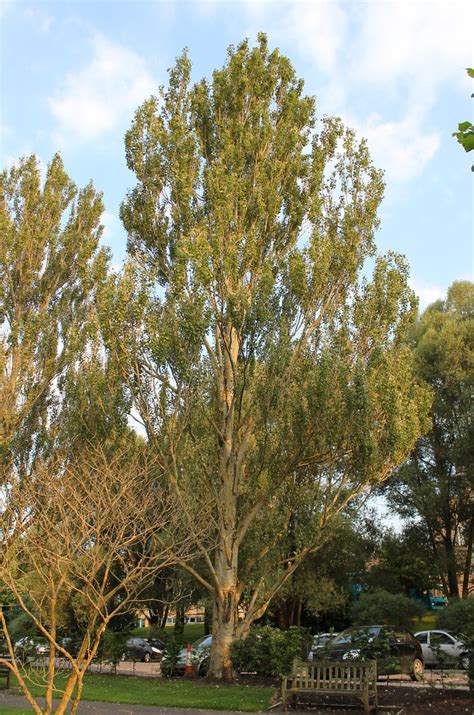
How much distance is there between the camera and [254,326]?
1678cm

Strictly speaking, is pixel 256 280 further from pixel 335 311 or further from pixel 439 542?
pixel 439 542

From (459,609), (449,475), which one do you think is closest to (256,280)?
(459,609)

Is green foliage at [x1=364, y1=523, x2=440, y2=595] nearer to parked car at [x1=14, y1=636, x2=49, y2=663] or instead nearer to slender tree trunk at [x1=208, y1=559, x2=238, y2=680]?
slender tree trunk at [x1=208, y1=559, x2=238, y2=680]

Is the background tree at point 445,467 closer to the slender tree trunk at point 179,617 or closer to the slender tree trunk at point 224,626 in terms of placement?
the slender tree trunk at point 179,617

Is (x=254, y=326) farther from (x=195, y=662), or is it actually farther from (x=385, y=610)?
(x=385, y=610)

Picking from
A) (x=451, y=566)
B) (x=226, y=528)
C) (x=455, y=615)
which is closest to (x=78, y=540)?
(x=226, y=528)

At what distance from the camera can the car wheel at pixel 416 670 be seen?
687 inches

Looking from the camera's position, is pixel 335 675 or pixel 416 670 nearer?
pixel 335 675

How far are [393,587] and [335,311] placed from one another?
53.3ft

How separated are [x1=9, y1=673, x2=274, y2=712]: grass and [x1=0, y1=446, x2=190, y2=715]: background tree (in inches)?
78.3

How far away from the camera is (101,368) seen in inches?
693

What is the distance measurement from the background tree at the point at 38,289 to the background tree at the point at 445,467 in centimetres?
1593

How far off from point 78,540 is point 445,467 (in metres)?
22.6

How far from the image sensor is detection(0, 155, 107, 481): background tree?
19031mm
